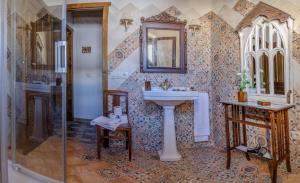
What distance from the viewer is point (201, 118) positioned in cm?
326

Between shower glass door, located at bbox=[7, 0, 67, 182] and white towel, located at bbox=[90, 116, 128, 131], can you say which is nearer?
shower glass door, located at bbox=[7, 0, 67, 182]

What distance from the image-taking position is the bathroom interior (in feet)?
6.83

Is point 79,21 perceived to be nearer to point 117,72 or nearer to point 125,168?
point 117,72

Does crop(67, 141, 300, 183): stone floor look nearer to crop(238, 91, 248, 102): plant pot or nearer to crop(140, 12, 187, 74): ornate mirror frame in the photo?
crop(238, 91, 248, 102): plant pot

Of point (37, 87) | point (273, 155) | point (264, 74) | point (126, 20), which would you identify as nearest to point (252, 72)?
point (264, 74)

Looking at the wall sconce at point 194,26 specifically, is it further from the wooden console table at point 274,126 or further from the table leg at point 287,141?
the table leg at point 287,141

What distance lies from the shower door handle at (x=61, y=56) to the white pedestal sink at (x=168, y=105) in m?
1.16

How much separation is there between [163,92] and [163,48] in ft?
2.59

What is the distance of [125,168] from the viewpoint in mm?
2633

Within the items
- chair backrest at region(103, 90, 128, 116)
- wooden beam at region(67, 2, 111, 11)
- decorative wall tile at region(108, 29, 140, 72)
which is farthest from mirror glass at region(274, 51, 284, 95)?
wooden beam at region(67, 2, 111, 11)

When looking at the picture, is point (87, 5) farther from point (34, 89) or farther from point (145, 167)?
A: point (145, 167)

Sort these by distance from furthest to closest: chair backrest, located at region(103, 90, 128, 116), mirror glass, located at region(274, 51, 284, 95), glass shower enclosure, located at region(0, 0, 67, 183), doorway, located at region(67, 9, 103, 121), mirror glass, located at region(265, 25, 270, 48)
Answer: doorway, located at region(67, 9, 103, 121) < chair backrest, located at region(103, 90, 128, 116) < mirror glass, located at region(265, 25, 270, 48) < mirror glass, located at region(274, 51, 284, 95) < glass shower enclosure, located at region(0, 0, 67, 183)

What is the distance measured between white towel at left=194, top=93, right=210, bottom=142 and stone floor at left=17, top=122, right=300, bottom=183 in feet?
0.72

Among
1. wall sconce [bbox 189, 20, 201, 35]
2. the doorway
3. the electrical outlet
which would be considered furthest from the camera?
the doorway
